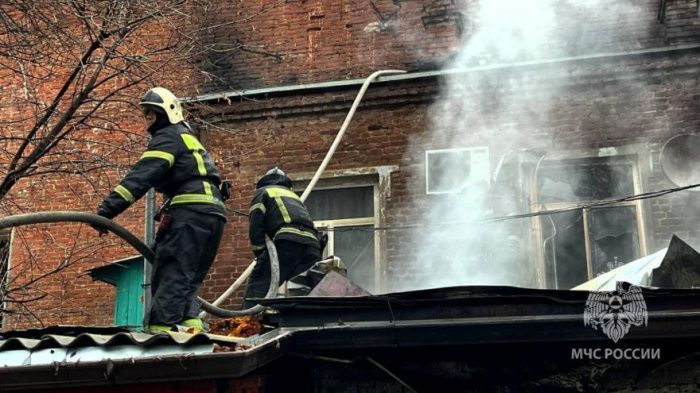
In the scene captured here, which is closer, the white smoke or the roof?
the roof

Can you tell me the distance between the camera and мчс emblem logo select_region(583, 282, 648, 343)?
188 inches

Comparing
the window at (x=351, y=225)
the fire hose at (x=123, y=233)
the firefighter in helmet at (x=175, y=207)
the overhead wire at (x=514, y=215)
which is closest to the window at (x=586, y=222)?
the overhead wire at (x=514, y=215)

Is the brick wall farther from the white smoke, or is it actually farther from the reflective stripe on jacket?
the reflective stripe on jacket

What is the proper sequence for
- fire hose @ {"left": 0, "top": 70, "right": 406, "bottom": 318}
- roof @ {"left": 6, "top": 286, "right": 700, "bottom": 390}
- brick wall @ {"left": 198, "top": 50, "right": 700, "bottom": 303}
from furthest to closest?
brick wall @ {"left": 198, "top": 50, "right": 700, "bottom": 303}, fire hose @ {"left": 0, "top": 70, "right": 406, "bottom": 318}, roof @ {"left": 6, "top": 286, "right": 700, "bottom": 390}

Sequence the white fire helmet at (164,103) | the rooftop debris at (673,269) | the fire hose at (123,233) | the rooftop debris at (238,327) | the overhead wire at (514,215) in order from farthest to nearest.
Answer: the overhead wire at (514,215) < the white fire helmet at (164,103) < the rooftop debris at (238,327) < the fire hose at (123,233) < the rooftop debris at (673,269)

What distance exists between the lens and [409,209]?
10.1 meters

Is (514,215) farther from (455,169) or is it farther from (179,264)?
(179,264)

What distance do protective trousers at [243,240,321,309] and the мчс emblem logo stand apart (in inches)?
138

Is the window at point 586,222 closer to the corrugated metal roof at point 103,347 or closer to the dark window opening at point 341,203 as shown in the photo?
the dark window opening at point 341,203

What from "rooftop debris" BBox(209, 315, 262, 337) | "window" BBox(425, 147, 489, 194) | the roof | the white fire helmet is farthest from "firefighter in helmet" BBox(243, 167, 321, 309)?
"window" BBox(425, 147, 489, 194)

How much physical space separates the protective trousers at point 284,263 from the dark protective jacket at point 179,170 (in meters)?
1.48

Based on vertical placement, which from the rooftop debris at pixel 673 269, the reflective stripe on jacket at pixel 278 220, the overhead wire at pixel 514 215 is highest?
the overhead wire at pixel 514 215

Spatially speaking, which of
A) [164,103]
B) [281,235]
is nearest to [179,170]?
[164,103]

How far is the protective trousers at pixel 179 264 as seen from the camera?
19.4ft
